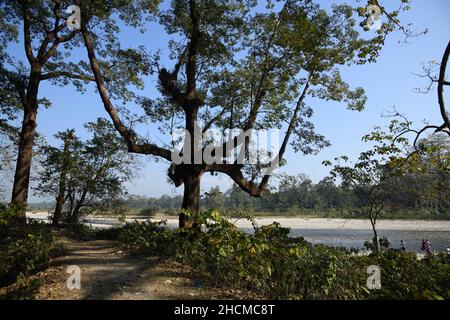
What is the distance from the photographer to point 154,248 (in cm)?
796

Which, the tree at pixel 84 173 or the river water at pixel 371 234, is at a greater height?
the tree at pixel 84 173

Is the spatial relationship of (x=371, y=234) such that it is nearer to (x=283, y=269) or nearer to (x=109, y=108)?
(x=109, y=108)

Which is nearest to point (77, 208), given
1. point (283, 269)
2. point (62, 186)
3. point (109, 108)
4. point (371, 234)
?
point (62, 186)

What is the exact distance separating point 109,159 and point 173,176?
8378 mm

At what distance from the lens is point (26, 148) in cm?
1314

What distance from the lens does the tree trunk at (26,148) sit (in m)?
12.9

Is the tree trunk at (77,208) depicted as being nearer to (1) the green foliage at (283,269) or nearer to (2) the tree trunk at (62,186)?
(2) the tree trunk at (62,186)

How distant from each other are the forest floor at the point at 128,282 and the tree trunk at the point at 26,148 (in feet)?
22.5

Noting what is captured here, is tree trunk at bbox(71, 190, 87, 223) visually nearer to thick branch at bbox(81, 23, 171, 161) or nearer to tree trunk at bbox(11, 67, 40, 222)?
tree trunk at bbox(11, 67, 40, 222)

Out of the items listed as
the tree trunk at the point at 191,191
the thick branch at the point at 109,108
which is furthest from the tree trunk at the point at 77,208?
the tree trunk at the point at 191,191

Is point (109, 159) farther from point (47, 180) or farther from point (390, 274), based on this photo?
point (390, 274)
